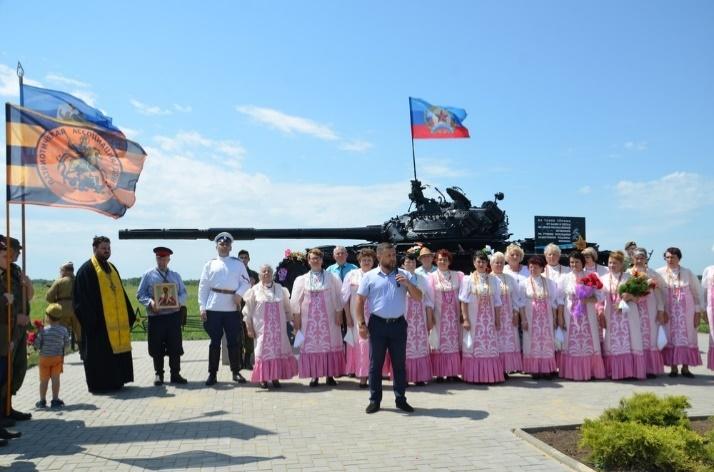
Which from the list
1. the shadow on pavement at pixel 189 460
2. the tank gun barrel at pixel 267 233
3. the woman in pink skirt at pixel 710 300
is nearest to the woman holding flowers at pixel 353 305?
the shadow on pavement at pixel 189 460

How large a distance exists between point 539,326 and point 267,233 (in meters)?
7.95

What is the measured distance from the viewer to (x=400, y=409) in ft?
21.7

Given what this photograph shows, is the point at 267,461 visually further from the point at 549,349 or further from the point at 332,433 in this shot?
the point at 549,349

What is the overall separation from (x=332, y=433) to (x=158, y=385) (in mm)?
4094

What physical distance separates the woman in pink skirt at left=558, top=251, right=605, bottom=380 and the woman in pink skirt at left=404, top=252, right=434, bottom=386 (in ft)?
6.62

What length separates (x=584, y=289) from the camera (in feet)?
27.8

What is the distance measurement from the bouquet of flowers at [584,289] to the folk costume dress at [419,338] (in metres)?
2.10

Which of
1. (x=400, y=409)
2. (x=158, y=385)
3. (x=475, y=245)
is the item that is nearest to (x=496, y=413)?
(x=400, y=409)

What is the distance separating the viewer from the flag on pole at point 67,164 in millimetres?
6062

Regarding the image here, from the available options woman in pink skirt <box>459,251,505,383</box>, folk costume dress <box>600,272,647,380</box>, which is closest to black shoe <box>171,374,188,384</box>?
woman in pink skirt <box>459,251,505,383</box>

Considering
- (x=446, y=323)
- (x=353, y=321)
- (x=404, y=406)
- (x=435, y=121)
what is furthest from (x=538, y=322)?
(x=435, y=121)

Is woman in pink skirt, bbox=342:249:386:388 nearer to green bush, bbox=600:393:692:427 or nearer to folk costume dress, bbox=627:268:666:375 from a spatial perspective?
green bush, bbox=600:393:692:427

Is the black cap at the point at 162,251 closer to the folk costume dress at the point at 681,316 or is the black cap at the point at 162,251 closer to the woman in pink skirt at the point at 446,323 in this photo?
the woman in pink skirt at the point at 446,323

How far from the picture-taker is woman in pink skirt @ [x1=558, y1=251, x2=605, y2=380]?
331 inches
